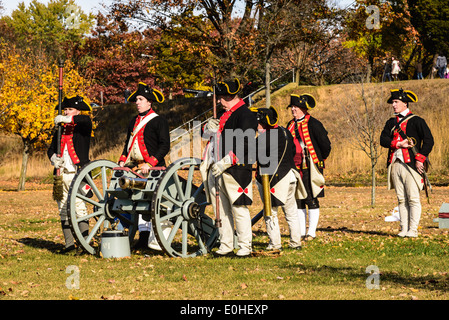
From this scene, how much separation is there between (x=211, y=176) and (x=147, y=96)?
4.71 feet

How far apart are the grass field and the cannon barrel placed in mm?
886

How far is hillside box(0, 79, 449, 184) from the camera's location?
24594 millimetres

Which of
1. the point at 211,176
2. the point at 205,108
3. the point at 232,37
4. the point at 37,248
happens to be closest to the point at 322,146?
the point at 211,176

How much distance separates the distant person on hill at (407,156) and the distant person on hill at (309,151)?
38.8 inches

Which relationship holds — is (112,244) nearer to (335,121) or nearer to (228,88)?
(228,88)

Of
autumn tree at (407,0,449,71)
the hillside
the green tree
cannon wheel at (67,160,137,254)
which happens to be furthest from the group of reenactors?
the green tree

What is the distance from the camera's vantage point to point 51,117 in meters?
25.4

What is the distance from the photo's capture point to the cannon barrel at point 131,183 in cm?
815

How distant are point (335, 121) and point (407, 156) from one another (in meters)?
17.8

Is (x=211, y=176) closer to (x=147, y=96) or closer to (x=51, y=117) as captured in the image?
(x=147, y=96)

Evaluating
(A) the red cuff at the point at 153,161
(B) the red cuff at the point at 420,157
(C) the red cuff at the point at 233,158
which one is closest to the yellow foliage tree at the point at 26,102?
(A) the red cuff at the point at 153,161

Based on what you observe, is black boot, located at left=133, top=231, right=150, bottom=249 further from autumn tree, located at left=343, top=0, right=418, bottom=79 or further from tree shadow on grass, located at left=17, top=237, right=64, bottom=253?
autumn tree, located at left=343, top=0, right=418, bottom=79

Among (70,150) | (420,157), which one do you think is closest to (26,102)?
(70,150)

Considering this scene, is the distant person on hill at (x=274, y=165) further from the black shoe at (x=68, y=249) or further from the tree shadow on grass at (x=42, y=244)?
the tree shadow on grass at (x=42, y=244)
